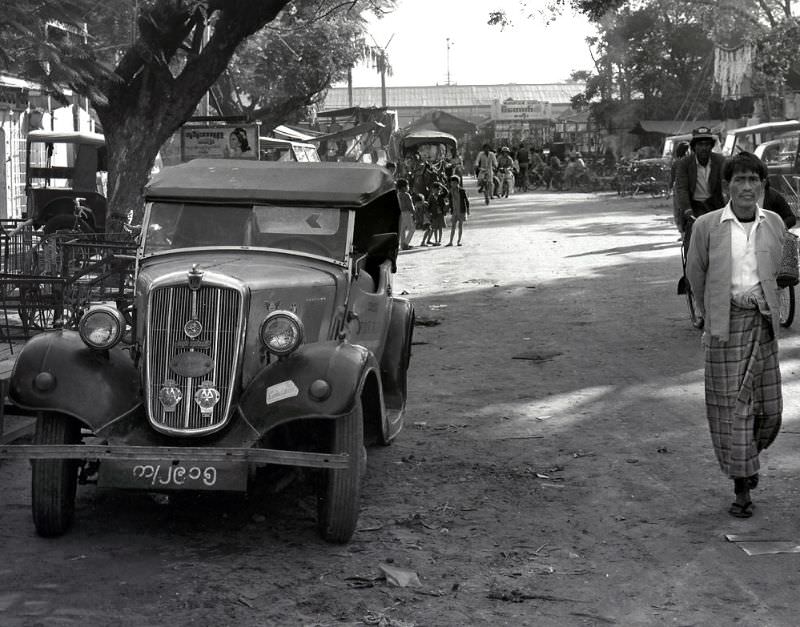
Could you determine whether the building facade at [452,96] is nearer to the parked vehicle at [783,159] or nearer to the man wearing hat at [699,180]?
the parked vehicle at [783,159]

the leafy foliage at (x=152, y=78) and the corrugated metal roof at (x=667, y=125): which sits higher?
the corrugated metal roof at (x=667, y=125)

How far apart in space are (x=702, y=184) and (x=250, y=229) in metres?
5.98

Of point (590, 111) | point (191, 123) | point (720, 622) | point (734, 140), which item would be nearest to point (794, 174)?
point (734, 140)

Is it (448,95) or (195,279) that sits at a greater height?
(448,95)

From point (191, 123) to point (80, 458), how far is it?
14.7m

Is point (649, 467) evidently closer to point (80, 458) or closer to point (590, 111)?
point (80, 458)

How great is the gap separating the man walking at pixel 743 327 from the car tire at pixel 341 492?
71.4 inches

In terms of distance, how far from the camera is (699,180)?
11.4 metres

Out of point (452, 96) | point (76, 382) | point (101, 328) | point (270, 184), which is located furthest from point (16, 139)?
point (452, 96)

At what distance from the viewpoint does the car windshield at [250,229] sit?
21.9 feet

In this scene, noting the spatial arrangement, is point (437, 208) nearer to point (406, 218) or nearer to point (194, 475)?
point (406, 218)

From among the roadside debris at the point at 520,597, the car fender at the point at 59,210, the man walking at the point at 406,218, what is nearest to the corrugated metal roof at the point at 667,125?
the man walking at the point at 406,218

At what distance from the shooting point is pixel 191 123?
63.8 ft

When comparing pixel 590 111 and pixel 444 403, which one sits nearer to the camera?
pixel 444 403
